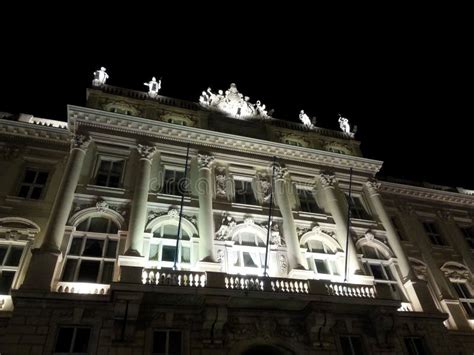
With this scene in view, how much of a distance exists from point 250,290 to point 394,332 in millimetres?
6439

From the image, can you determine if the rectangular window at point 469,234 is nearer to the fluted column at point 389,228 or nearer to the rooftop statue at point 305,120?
the fluted column at point 389,228

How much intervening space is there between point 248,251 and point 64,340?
8409mm

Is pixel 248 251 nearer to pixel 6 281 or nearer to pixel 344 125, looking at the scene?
pixel 6 281

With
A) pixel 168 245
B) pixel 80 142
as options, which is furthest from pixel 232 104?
pixel 168 245

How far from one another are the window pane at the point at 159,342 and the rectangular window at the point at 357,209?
12697 mm

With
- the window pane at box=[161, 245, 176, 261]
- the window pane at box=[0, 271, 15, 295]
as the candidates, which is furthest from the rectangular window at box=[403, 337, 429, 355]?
the window pane at box=[0, 271, 15, 295]

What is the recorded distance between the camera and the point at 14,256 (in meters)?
15.6

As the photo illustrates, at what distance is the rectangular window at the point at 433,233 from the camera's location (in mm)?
23953

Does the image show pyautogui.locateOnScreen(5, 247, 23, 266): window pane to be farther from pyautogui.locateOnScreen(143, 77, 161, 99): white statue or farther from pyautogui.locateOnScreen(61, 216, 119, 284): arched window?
pyautogui.locateOnScreen(143, 77, 161, 99): white statue

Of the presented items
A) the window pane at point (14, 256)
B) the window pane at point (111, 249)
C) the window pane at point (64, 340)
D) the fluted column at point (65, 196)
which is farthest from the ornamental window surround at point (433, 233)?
the window pane at point (14, 256)

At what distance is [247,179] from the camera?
2191cm

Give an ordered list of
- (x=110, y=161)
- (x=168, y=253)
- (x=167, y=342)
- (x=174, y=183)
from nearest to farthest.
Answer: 1. (x=167, y=342)
2. (x=168, y=253)
3. (x=174, y=183)
4. (x=110, y=161)

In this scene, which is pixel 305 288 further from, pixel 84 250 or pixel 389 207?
pixel 389 207

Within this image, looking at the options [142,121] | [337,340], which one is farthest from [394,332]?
[142,121]
